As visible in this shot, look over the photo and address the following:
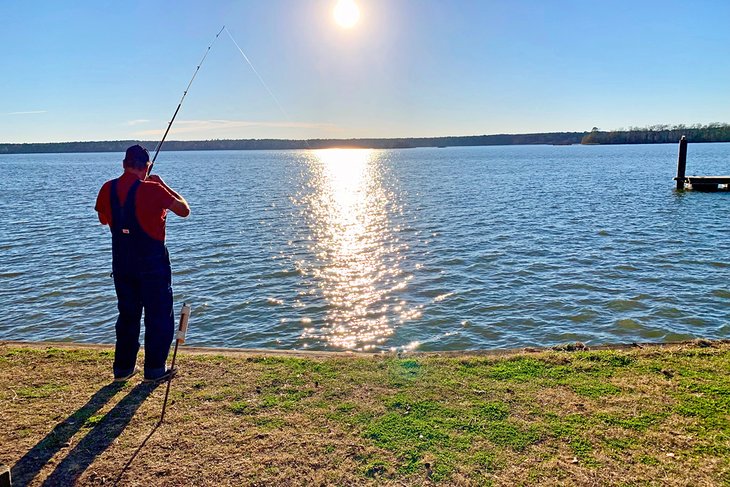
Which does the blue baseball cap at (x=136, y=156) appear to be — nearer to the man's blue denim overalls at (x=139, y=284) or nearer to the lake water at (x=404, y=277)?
the man's blue denim overalls at (x=139, y=284)

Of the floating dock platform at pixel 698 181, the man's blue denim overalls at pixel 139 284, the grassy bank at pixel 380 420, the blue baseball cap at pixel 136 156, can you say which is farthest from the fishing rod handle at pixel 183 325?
the floating dock platform at pixel 698 181

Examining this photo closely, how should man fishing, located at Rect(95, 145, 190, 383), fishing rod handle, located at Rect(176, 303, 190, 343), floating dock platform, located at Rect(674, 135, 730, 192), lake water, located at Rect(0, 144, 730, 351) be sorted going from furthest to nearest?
floating dock platform, located at Rect(674, 135, 730, 192)
lake water, located at Rect(0, 144, 730, 351)
man fishing, located at Rect(95, 145, 190, 383)
fishing rod handle, located at Rect(176, 303, 190, 343)

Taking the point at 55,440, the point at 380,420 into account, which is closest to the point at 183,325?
the point at 55,440

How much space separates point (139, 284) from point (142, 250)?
378mm

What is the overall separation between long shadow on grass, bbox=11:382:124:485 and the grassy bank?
16mm

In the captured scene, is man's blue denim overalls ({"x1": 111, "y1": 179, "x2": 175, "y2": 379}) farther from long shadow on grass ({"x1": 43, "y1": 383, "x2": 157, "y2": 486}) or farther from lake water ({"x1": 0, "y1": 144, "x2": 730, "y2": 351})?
lake water ({"x1": 0, "y1": 144, "x2": 730, "y2": 351})

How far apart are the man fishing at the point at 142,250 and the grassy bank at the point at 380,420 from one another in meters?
0.51

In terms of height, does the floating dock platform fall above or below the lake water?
above

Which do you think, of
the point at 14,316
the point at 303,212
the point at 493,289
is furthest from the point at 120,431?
the point at 303,212

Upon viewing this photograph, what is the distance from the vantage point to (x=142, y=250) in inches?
210

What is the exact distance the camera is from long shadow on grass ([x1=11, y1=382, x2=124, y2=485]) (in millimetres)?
4109

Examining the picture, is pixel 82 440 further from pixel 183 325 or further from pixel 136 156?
pixel 136 156

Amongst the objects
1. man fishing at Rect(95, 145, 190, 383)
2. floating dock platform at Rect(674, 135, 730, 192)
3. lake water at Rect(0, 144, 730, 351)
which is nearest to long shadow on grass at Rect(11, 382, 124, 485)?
man fishing at Rect(95, 145, 190, 383)

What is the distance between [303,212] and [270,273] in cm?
1364
